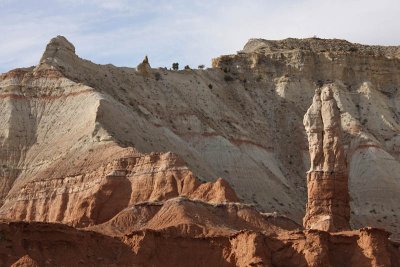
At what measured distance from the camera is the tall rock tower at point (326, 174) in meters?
81.5

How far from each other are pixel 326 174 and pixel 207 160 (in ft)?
68.7

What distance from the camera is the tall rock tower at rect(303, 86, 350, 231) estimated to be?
8150cm

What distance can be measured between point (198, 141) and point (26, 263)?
4270 cm

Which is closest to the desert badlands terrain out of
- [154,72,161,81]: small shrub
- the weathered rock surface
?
the weathered rock surface

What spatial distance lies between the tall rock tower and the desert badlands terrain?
0.08 m

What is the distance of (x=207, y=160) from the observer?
10262cm

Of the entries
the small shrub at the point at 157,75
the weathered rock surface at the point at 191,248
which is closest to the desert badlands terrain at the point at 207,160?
the weathered rock surface at the point at 191,248

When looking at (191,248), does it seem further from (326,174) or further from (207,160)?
(207,160)

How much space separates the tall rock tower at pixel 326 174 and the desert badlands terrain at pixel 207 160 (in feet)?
0.27

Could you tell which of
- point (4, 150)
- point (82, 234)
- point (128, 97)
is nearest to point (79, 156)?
point (4, 150)

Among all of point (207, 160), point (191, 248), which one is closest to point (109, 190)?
point (191, 248)

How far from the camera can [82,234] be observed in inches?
2717

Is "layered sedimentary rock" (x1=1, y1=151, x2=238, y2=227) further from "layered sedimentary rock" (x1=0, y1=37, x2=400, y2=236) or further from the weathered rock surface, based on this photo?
the weathered rock surface

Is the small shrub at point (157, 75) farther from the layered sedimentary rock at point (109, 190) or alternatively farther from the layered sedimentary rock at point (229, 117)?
the layered sedimentary rock at point (109, 190)
